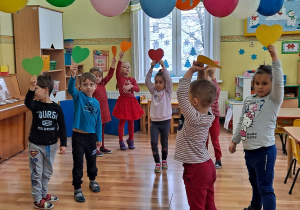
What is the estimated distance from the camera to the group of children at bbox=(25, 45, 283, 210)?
6.80ft

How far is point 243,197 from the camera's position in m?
3.10

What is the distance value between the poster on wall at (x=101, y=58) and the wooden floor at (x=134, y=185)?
2.47m

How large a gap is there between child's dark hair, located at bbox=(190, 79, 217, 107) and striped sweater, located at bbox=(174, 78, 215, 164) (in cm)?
5

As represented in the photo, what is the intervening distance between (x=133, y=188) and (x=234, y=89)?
361cm

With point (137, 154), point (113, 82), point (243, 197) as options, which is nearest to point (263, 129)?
point (243, 197)

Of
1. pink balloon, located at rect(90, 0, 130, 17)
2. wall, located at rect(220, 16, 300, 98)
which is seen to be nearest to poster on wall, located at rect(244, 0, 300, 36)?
wall, located at rect(220, 16, 300, 98)

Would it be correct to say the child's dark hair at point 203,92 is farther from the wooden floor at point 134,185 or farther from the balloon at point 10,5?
the balloon at point 10,5

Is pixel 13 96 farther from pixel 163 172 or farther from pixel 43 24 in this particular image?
pixel 163 172

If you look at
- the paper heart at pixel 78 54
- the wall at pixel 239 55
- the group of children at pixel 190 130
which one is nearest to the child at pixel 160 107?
the group of children at pixel 190 130

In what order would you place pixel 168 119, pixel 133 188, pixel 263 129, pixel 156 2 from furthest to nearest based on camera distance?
pixel 168 119 < pixel 133 188 < pixel 156 2 < pixel 263 129

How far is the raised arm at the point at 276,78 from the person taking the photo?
213 centimetres

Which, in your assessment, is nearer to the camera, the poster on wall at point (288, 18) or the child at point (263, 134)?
the child at point (263, 134)

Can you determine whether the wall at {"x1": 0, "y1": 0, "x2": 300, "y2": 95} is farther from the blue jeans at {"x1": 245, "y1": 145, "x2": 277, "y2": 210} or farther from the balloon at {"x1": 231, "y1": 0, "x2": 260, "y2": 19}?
the blue jeans at {"x1": 245, "y1": 145, "x2": 277, "y2": 210}

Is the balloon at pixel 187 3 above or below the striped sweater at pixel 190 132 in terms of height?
above
